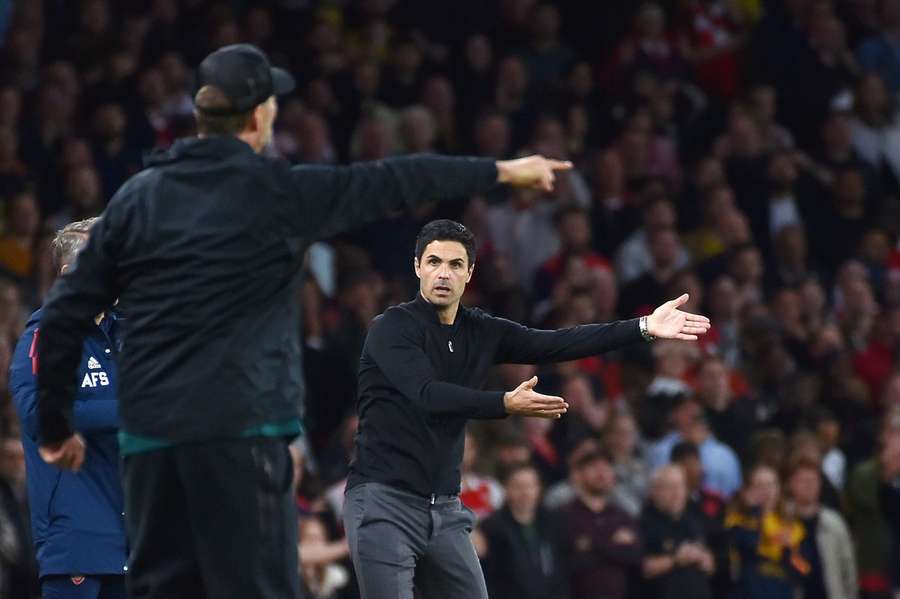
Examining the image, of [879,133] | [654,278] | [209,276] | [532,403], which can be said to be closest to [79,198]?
[654,278]

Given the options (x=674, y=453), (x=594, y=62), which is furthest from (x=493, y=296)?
(x=594, y=62)

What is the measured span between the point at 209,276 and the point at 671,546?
272 inches

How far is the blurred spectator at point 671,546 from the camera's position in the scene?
37.6 ft

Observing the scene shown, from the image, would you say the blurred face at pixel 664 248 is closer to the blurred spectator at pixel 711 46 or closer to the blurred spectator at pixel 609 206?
the blurred spectator at pixel 609 206

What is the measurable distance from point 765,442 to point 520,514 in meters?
2.10

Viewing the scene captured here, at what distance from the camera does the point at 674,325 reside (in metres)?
6.78

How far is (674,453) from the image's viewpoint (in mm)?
11938

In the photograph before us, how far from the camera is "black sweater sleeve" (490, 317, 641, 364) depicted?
6871mm

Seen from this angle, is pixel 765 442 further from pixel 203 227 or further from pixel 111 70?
pixel 203 227

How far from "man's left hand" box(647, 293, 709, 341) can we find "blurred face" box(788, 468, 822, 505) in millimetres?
5591

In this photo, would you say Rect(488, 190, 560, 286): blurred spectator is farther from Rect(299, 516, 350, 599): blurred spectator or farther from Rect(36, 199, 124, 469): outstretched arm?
Rect(36, 199, 124, 469): outstretched arm

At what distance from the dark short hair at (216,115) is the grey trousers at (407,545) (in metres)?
2.23

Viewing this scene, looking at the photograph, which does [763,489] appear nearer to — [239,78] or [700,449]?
[700,449]

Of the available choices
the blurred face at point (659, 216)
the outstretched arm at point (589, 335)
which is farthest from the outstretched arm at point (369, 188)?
the blurred face at point (659, 216)
